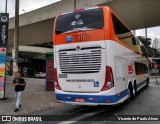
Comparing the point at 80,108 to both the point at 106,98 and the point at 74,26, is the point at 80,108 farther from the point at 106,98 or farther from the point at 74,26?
the point at 74,26

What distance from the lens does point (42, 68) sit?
55750mm

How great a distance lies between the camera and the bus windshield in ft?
31.1

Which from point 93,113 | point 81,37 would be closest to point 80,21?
point 81,37

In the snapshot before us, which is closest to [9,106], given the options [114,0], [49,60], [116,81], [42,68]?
[116,81]

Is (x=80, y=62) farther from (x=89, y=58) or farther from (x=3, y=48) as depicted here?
(x=3, y=48)


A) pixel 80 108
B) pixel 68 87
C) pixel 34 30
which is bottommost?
pixel 80 108

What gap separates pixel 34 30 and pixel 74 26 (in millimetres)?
17023

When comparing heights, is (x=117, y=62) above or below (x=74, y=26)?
below

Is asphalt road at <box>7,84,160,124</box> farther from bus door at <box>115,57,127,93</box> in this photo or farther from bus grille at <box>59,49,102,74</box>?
bus grille at <box>59,49,102,74</box>

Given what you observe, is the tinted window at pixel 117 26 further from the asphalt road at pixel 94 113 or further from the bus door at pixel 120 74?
the asphalt road at pixel 94 113

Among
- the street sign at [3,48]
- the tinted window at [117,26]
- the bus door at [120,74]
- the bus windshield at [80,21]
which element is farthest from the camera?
the street sign at [3,48]

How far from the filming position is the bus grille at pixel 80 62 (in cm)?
934

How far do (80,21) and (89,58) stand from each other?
61.2 inches

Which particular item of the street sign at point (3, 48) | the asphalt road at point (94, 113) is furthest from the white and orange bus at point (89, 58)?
the street sign at point (3, 48)
